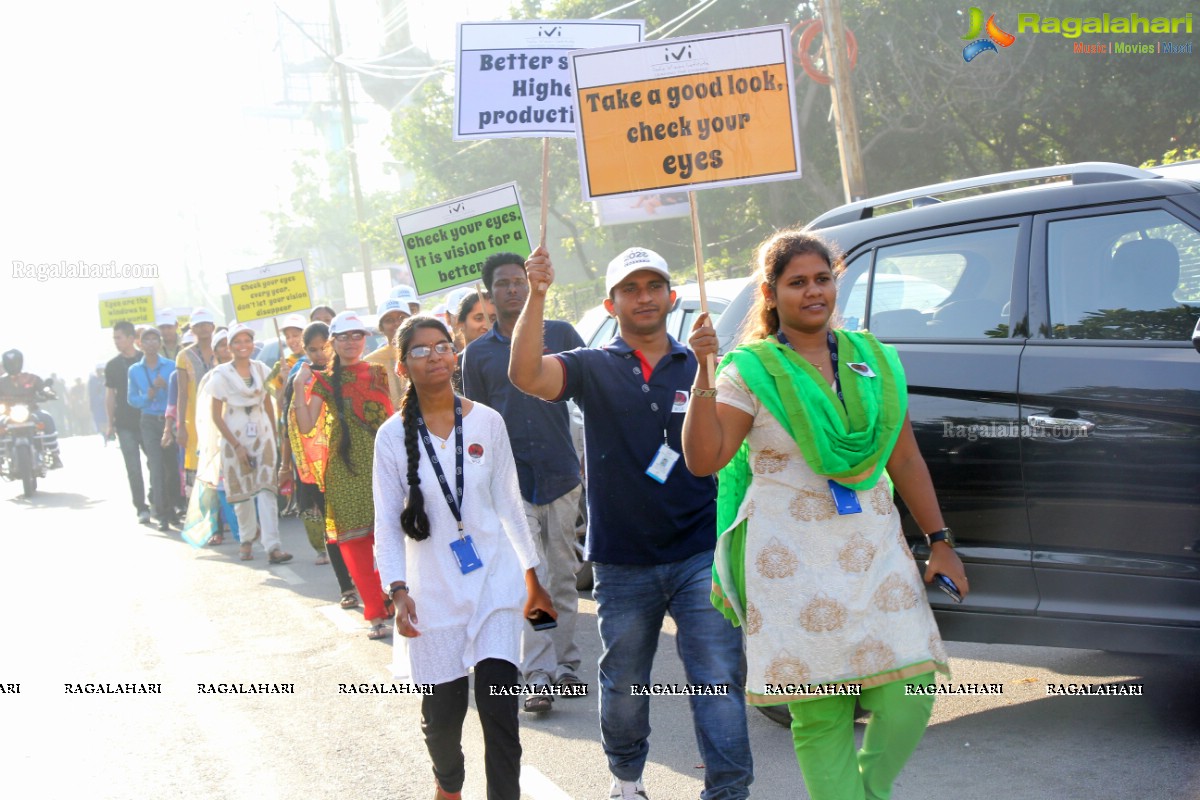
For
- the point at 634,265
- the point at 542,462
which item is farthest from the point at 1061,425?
the point at 542,462

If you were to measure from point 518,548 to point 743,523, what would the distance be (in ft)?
3.62

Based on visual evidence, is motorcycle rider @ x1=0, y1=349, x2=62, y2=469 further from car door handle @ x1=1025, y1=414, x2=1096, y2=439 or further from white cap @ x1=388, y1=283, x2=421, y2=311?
car door handle @ x1=1025, y1=414, x2=1096, y2=439

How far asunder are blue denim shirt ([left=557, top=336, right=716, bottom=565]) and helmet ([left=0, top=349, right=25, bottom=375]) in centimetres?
1957

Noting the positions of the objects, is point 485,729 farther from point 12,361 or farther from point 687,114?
point 12,361

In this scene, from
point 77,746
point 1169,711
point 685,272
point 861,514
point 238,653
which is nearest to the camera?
→ point 861,514

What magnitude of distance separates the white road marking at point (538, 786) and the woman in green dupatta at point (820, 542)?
1.64 m

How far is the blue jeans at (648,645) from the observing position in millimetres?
4152

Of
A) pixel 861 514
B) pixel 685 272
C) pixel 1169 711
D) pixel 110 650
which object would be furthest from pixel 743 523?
pixel 685 272

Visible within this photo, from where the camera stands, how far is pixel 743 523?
→ 3674 mm

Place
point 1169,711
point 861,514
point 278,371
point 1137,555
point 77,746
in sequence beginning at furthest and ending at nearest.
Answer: point 278,371 → point 77,746 → point 1169,711 → point 1137,555 → point 861,514

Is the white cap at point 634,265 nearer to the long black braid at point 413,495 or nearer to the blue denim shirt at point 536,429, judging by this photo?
the long black braid at point 413,495

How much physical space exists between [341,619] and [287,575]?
2.27m

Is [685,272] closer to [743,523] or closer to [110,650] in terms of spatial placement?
[110,650]

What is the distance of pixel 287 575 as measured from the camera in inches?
426
